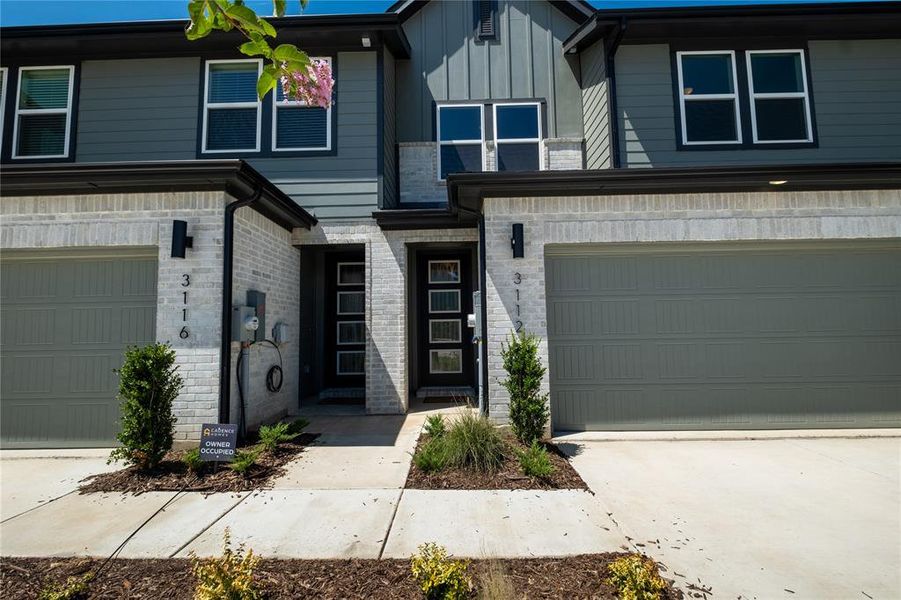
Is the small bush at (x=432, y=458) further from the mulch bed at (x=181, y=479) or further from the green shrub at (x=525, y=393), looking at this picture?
the mulch bed at (x=181, y=479)

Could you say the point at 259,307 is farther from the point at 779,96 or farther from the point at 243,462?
the point at 779,96

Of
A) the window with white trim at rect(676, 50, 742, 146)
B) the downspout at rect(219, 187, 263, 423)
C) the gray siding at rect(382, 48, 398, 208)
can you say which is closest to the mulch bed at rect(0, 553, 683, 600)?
the downspout at rect(219, 187, 263, 423)

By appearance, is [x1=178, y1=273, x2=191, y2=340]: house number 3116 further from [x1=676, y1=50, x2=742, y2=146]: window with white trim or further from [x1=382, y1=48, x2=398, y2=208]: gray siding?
[x1=676, y1=50, x2=742, y2=146]: window with white trim

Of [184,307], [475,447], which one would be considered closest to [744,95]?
[475,447]

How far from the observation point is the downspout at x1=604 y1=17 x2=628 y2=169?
22.7 feet

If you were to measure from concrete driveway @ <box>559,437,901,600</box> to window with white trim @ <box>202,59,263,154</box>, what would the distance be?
7136 mm

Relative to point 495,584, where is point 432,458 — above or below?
above

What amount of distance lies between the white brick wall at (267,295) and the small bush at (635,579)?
442 cm

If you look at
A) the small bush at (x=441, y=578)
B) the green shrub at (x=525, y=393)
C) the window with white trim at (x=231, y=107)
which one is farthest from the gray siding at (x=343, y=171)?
the small bush at (x=441, y=578)

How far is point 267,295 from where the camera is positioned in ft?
20.0

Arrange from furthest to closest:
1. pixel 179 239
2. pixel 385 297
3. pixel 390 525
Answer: pixel 385 297
pixel 179 239
pixel 390 525

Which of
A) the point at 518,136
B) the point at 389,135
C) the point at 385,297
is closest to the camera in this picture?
the point at 385,297

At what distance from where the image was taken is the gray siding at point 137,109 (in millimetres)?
7227

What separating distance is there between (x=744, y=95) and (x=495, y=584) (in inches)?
327
